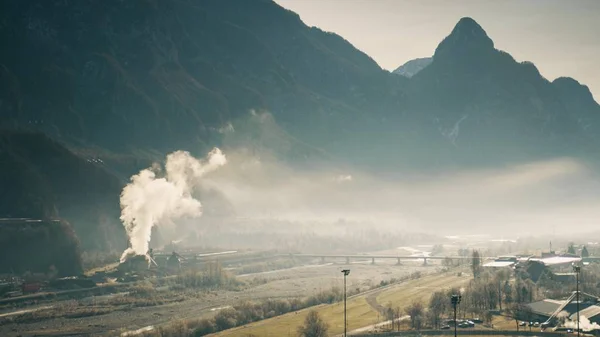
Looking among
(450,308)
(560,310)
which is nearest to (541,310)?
(560,310)

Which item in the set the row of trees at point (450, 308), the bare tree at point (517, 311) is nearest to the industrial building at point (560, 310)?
the bare tree at point (517, 311)

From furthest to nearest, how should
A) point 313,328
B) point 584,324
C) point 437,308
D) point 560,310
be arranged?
point 437,308 < point 560,310 < point 313,328 < point 584,324

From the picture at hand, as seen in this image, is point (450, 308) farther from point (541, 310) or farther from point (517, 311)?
point (541, 310)

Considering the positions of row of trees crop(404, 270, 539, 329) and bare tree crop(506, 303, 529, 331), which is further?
bare tree crop(506, 303, 529, 331)

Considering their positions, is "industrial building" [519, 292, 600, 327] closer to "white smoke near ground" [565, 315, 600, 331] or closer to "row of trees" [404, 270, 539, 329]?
"white smoke near ground" [565, 315, 600, 331]

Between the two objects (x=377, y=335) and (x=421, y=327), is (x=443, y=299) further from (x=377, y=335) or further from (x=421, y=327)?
(x=377, y=335)

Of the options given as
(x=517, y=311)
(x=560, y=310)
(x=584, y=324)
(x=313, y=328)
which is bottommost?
(x=313, y=328)

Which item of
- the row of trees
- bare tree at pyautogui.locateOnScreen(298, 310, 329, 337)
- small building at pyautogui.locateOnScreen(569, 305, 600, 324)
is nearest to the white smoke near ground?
small building at pyautogui.locateOnScreen(569, 305, 600, 324)
